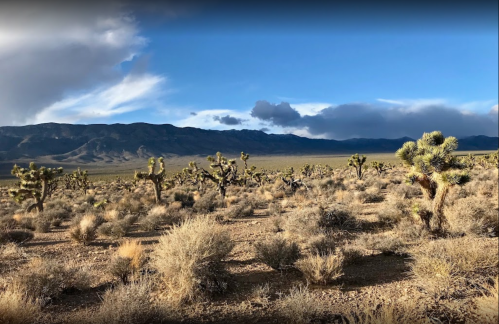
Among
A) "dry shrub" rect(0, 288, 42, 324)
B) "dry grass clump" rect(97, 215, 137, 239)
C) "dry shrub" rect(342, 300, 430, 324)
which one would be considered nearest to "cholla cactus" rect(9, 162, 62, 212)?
"dry grass clump" rect(97, 215, 137, 239)

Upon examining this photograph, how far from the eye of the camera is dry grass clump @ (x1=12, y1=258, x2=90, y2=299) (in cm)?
621

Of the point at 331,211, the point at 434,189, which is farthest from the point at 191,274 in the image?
the point at 434,189

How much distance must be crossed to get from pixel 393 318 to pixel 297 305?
1522 mm

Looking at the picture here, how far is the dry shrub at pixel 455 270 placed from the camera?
20.3 feet

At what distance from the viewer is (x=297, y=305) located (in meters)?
5.28

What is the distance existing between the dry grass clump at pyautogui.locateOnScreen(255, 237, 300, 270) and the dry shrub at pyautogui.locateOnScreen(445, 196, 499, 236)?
20.0 ft

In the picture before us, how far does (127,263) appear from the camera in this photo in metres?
7.60

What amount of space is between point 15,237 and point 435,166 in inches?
632

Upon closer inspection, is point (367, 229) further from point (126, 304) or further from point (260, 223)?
point (126, 304)

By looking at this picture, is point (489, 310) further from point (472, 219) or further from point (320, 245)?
point (472, 219)

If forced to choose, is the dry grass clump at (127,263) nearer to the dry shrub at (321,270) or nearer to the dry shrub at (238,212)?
the dry shrub at (321,270)

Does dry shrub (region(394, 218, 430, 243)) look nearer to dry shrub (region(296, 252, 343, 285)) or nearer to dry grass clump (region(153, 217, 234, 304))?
dry shrub (region(296, 252, 343, 285))

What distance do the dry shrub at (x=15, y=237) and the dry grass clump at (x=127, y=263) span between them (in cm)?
635

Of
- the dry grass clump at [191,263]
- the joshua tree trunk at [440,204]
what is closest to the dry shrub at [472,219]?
the joshua tree trunk at [440,204]
